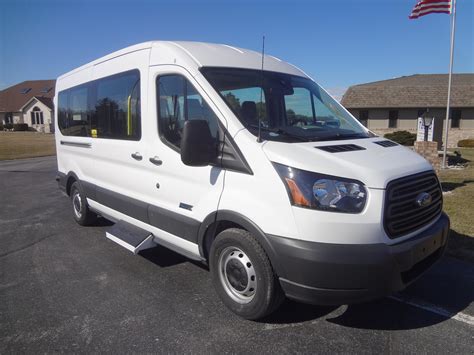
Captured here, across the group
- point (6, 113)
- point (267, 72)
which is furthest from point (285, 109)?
point (6, 113)

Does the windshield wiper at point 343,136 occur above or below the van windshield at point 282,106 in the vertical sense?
below

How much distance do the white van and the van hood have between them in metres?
0.01

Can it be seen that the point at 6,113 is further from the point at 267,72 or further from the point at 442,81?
the point at 267,72

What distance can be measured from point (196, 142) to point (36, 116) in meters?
61.9

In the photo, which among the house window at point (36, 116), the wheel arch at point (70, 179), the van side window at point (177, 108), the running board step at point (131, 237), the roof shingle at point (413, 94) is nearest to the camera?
the van side window at point (177, 108)

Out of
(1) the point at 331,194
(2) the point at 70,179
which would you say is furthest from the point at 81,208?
(1) the point at 331,194

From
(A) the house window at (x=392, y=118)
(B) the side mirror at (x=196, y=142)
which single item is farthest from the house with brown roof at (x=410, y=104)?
(B) the side mirror at (x=196, y=142)

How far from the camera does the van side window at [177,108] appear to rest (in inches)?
142

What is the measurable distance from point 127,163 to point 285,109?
2.03 m

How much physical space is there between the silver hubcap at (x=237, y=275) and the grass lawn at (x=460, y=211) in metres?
3.10

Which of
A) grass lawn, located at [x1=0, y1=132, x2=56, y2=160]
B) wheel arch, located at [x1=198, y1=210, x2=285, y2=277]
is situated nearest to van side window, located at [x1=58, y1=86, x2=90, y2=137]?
wheel arch, located at [x1=198, y1=210, x2=285, y2=277]

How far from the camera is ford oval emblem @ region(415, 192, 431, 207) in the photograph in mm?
3193

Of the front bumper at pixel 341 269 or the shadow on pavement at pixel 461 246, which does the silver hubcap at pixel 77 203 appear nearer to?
the front bumper at pixel 341 269

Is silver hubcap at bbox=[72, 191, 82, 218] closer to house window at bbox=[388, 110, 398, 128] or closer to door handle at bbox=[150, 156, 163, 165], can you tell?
door handle at bbox=[150, 156, 163, 165]
